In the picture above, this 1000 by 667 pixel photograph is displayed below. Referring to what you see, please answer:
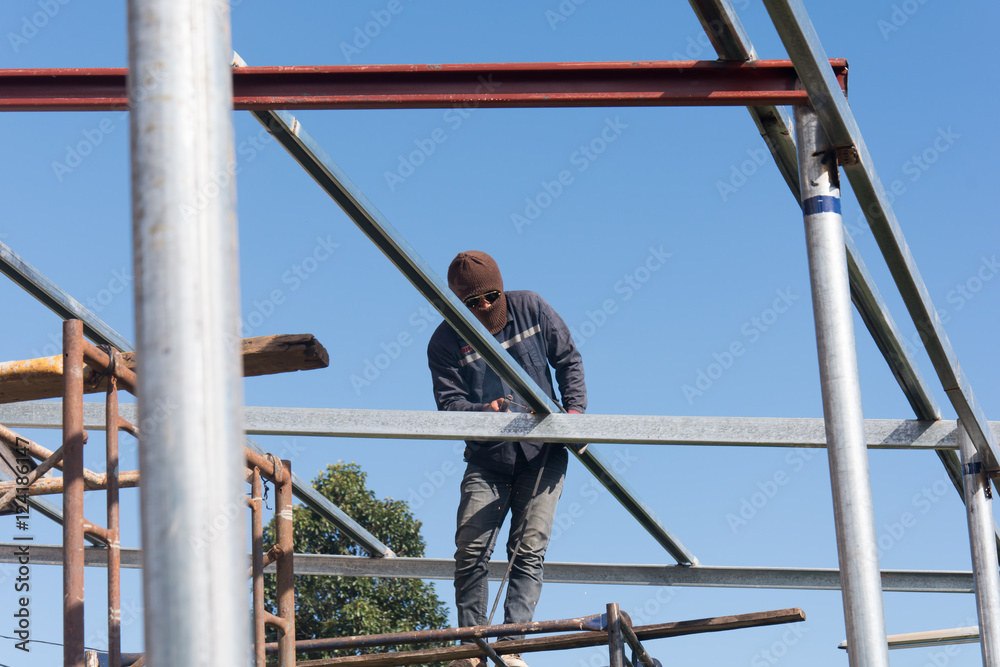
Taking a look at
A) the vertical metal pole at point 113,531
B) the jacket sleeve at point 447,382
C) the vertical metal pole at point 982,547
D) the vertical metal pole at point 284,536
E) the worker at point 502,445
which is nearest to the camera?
the vertical metal pole at point 113,531

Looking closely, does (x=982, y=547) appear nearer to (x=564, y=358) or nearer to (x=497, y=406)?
(x=564, y=358)

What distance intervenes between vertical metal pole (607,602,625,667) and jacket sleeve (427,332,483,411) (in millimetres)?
2030

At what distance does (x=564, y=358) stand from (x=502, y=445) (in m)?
0.70

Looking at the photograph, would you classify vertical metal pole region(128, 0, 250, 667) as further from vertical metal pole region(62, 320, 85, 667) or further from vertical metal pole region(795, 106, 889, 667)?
vertical metal pole region(795, 106, 889, 667)

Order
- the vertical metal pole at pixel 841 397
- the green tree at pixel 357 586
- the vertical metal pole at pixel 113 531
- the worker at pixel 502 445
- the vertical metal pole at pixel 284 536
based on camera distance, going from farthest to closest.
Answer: the green tree at pixel 357 586 < the worker at pixel 502 445 < the vertical metal pole at pixel 284 536 < the vertical metal pole at pixel 841 397 < the vertical metal pole at pixel 113 531

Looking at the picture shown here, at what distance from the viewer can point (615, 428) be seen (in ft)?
24.8

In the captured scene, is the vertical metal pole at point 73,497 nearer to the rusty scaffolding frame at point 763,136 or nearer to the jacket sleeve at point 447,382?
the rusty scaffolding frame at point 763,136

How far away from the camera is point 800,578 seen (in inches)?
387

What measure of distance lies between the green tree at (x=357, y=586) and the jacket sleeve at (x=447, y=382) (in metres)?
12.9

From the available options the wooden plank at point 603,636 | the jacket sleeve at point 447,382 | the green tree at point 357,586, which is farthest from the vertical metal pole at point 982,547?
the green tree at point 357,586

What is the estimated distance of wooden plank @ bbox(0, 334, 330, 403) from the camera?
5.16 meters

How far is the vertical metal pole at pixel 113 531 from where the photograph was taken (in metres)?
4.54

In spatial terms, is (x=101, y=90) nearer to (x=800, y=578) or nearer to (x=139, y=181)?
(x=139, y=181)

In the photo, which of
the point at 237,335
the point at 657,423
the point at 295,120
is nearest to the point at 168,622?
the point at 237,335
